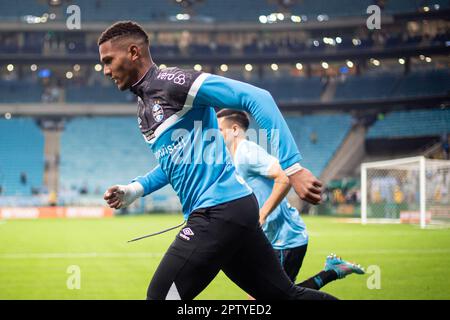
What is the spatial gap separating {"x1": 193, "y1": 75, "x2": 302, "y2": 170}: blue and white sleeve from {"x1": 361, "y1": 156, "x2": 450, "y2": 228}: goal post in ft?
78.3

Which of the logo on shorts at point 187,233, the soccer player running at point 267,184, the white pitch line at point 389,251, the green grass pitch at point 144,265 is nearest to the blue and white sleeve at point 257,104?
the logo on shorts at point 187,233

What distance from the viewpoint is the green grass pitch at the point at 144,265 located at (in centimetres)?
910

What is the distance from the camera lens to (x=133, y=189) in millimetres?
4656

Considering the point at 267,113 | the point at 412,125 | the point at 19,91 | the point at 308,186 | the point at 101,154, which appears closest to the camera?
the point at 308,186

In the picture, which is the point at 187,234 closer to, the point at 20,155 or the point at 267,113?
the point at 267,113

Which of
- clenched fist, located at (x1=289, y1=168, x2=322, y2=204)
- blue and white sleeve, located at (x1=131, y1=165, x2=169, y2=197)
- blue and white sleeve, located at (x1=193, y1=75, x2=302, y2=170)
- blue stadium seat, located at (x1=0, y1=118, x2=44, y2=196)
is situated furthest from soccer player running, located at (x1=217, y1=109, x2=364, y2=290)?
blue stadium seat, located at (x1=0, y1=118, x2=44, y2=196)

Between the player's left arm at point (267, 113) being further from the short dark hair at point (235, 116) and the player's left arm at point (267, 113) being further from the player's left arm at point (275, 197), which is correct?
the short dark hair at point (235, 116)

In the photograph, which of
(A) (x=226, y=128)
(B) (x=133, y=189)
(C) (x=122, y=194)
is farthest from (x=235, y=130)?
(C) (x=122, y=194)

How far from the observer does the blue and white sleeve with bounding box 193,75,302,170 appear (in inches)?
138

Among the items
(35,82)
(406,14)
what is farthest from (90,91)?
(406,14)

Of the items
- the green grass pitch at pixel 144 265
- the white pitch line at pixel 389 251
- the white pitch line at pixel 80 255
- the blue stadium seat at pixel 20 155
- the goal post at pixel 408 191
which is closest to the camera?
the green grass pitch at pixel 144 265

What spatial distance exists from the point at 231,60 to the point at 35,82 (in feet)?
54.7

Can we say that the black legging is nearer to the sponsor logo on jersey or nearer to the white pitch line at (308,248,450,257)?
the sponsor logo on jersey

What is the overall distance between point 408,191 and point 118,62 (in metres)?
30.1
